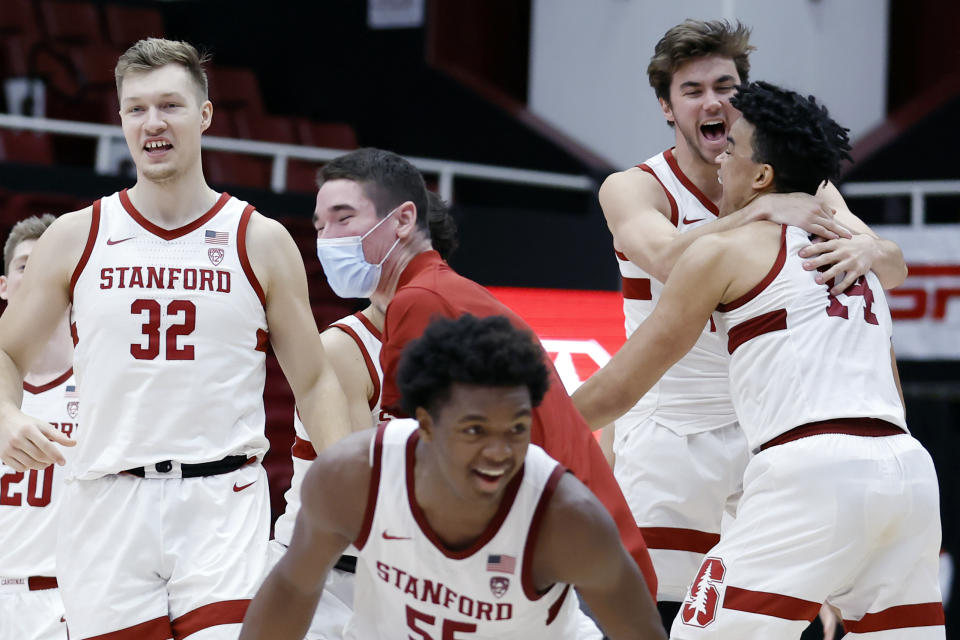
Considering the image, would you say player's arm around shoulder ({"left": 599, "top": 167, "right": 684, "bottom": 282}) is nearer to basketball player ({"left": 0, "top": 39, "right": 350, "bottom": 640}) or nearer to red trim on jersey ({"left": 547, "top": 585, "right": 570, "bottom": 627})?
basketball player ({"left": 0, "top": 39, "right": 350, "bottom": 640})

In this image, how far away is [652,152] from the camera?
1151cm

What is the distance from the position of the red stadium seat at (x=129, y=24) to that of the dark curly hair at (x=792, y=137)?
9.80 m

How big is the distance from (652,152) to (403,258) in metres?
7.73

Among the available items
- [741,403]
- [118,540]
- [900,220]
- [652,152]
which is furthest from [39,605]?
[900,220]

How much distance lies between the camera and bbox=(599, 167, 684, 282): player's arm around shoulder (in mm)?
4234

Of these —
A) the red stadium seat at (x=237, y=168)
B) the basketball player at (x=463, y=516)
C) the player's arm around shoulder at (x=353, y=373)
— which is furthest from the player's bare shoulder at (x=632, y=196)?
the red stadium seat at (x=237, y=168)

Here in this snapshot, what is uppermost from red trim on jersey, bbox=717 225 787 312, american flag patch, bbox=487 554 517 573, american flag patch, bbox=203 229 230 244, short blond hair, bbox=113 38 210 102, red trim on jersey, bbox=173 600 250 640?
short blond hair, bbox=113 38 210 102

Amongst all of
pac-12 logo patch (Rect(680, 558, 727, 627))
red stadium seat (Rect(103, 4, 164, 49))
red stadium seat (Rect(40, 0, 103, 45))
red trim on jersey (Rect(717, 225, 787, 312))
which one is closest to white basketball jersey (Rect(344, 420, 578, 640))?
pac-12 logo patch (Rect(680, 558, 727, 627))

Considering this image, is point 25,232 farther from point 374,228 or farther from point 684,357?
point 684,357

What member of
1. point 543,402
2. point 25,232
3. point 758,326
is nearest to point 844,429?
point 758,326

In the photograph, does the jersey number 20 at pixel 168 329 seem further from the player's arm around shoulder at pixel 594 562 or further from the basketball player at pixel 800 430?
the player's arm around shoulder at pixel 594 562

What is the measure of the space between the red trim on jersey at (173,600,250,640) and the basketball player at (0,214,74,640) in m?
1.63

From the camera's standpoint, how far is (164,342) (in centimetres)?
398

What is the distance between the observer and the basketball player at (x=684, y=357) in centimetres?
447
